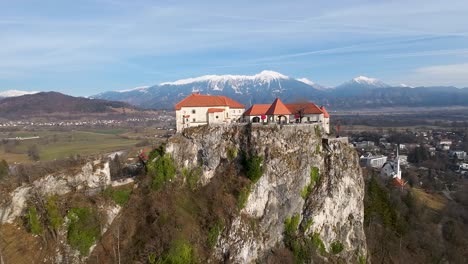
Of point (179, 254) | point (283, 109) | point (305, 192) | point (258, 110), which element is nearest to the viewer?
point (179, 254)

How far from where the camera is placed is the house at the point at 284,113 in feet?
176

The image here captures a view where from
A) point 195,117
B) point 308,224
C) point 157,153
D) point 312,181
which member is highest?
point 195,117

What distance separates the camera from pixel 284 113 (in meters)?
53.3

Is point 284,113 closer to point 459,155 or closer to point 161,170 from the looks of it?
point 161,170

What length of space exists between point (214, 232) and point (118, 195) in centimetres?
1175

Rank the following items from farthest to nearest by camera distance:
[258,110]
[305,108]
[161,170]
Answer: [305,108] → [258,110] → [161,170]

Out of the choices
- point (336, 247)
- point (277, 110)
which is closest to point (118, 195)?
point (277, 110)

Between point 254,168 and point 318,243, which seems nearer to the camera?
point 254,168

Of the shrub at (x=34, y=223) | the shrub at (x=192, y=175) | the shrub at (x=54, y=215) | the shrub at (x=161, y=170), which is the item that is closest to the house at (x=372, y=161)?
the shrub at (x=192, y=175)

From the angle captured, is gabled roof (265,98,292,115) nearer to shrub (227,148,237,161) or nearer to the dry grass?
shrub (227,148,237,161)

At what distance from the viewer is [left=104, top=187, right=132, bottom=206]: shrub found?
43.6 metres

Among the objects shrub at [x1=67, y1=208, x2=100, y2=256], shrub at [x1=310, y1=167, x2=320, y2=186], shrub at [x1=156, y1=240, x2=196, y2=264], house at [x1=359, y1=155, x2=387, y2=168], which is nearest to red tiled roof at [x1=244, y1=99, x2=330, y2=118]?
shrub at [x1=310, y1=167, x2=320, y2=186]

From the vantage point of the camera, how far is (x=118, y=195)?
4394 centimetres

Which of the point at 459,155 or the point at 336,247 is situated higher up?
the point at 336,247
